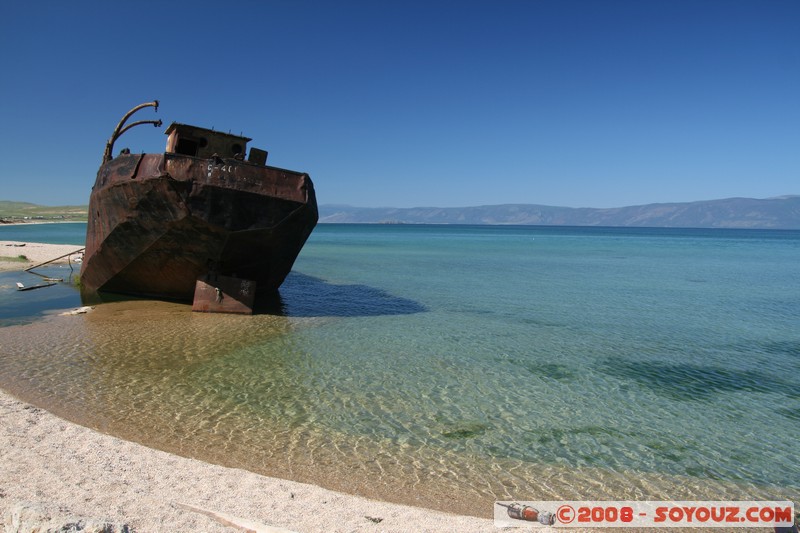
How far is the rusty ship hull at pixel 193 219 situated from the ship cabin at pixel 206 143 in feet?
4.47

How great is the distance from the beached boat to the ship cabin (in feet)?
0.08

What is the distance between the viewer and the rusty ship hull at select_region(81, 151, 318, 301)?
1064 cm

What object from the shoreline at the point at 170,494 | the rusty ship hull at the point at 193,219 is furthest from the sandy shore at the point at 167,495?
the rusty ship hull at the point at 193,219

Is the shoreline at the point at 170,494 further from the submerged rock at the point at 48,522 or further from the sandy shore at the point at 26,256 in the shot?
the sandy shore at the point at 26,256

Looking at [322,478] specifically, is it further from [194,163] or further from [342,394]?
[194,163]

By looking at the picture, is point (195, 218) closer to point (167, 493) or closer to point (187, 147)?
point (187, 147)

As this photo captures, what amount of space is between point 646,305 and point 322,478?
13.8m

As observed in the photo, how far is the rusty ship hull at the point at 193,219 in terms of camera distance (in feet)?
34.9

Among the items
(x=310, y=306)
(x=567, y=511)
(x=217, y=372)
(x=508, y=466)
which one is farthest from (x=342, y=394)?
(x=310, y=306)

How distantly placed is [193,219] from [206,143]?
3192 millimetres

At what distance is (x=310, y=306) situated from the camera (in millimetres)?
14164

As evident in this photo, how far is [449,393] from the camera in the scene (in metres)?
7.22

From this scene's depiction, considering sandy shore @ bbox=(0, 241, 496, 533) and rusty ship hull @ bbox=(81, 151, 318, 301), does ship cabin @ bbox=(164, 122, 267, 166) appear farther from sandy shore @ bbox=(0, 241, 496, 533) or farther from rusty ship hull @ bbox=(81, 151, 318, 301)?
sandy shore @ bbox=(0, 241, 496, 533)

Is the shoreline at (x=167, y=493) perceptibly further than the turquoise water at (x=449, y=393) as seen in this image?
No
